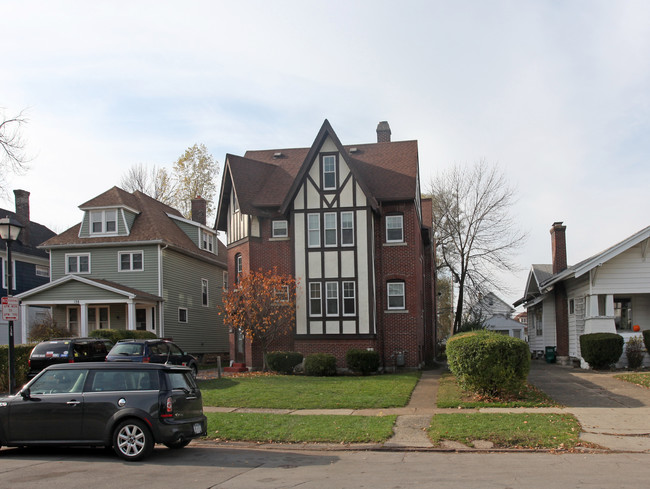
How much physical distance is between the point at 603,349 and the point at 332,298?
1075cm

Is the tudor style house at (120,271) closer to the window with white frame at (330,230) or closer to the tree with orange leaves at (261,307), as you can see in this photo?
the tree with orange leaves at (261,307)

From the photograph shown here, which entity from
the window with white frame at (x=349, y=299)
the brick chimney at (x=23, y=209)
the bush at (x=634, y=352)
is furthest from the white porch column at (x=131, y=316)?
the bush at (x=634, y=352)

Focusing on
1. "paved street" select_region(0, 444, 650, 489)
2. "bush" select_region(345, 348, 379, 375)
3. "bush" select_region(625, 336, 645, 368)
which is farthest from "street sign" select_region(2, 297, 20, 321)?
"bush" select_region(625, 336, 645, 368)

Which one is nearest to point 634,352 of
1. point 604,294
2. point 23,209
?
point 604,294

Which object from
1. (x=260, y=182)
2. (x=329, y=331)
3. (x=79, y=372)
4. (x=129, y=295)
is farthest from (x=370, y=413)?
(x=129, y=295)

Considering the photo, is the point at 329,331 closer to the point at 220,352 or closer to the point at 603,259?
the point at 603,259

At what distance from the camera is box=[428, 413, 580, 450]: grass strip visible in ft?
37.5

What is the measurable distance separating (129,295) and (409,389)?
17.0 metres

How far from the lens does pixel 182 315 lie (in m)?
36.5

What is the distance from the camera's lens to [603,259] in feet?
80.4

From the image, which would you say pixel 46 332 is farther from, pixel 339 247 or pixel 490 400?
pixel 490 400

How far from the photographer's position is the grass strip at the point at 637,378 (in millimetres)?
18837

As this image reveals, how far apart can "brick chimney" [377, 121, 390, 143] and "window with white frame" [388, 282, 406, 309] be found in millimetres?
10343

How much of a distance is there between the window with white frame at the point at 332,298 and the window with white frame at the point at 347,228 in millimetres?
1845
